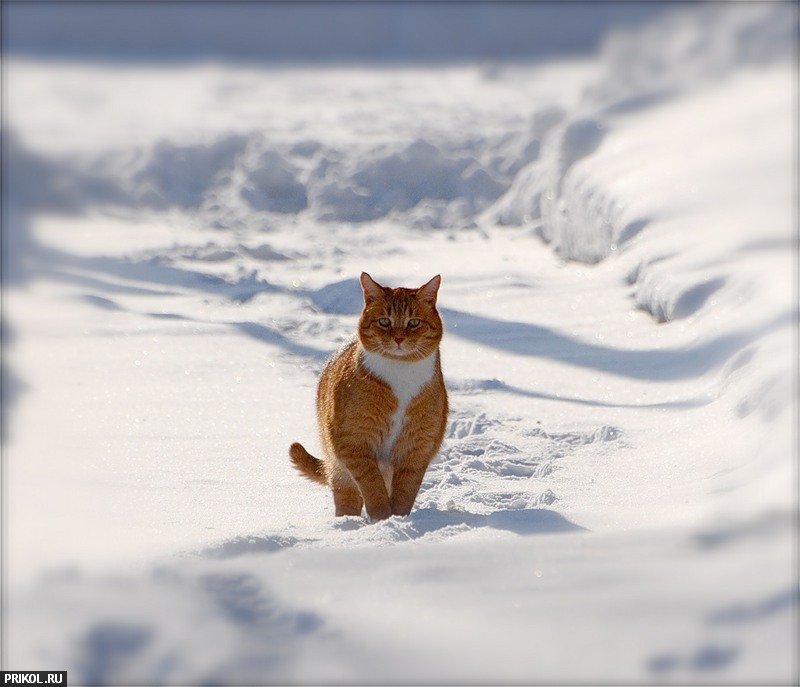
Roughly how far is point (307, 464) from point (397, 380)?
71cm

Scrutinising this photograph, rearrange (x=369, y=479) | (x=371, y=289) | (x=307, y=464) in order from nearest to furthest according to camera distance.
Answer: (x=369, y=479), (x=371, y=289), (x=307, y=464)

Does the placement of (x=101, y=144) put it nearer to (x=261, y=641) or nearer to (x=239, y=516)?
(x=239, y=516)

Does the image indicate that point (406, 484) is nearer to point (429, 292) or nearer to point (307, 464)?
point (307, 464)

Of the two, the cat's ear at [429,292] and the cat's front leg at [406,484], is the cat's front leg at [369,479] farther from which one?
the cat's ear at [429,292]

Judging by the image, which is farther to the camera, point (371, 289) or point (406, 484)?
point (371, 289)

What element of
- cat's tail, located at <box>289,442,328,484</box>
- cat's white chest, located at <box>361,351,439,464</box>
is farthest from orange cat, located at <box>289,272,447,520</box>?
cat's tail, located at <box>289,442,328,484</box>

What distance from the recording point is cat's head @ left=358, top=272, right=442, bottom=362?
14.1 feet

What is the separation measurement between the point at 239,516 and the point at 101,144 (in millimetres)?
7641

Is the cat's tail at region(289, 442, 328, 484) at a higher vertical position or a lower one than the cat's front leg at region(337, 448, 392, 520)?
higher

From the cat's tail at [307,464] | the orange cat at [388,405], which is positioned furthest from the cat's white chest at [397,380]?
the cat's tail at [307,464]

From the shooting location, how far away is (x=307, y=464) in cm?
480

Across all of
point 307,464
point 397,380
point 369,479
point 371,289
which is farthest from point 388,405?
point 307,464

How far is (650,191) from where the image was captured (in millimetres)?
8664

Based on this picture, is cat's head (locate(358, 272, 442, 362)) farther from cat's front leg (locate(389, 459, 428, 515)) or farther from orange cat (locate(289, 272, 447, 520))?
cat's front leg (locate(389, 459, 428, 515))
